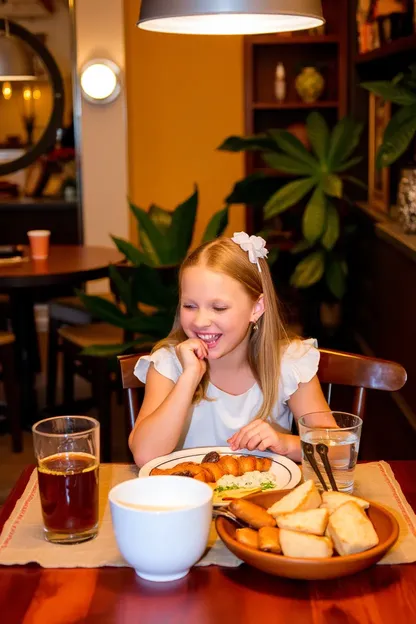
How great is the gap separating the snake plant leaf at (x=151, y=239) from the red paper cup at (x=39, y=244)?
711 mm

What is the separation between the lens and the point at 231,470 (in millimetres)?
1490

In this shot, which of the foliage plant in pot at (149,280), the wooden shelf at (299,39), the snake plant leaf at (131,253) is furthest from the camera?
the wooden shelf at (299,39)

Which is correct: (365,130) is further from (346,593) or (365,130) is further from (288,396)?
(346,593)

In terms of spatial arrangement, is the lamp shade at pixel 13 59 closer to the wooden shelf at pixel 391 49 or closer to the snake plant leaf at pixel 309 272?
the wooden shelf at pixel 391 49

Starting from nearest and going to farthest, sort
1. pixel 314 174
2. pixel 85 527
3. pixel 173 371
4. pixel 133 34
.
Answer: pixel 85 527, pixel 173 371, pixel 314 174, pixel 133 34

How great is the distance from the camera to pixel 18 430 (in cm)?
405

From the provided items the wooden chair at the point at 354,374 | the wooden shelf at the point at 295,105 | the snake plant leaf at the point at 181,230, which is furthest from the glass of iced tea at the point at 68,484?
the wooden shelf at the point at 295,105

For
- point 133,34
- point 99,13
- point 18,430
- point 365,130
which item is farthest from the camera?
point 133,34

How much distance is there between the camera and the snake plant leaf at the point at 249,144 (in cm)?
452

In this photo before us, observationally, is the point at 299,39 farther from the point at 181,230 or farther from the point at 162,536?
the point at 162,536

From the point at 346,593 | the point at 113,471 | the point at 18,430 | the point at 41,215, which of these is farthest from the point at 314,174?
the point at 346,593

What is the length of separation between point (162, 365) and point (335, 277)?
8.56 ft

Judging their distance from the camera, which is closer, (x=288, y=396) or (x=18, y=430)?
(x=288, y=396)

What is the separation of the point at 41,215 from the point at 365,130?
2.28 m
